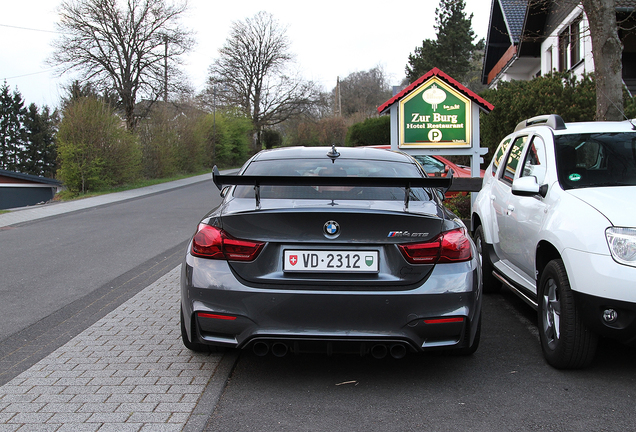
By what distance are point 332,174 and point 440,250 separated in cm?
118

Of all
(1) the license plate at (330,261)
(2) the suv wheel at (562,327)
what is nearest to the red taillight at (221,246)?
(1) the license plate at (330,261)

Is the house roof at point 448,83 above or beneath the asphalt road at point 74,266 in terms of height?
above

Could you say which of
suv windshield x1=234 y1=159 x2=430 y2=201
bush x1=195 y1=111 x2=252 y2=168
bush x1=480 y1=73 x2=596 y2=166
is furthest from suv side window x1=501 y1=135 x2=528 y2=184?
bush x1=195 y1=111 x2=252 y2=168

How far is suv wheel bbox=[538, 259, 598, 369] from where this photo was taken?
371 cm

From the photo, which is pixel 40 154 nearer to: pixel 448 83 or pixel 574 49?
pixel 574 49

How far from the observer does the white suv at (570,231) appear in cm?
345

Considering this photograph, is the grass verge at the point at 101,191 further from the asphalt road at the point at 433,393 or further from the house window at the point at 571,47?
the asphalt road at the point at 433,393

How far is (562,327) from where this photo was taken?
3785 millimetres

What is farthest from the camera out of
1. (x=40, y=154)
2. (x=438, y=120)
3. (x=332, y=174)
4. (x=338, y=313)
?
(x=40, y=154)

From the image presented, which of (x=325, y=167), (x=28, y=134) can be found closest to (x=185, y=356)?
(x=325, y=167)

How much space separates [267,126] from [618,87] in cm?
5047

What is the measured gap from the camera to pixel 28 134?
71.4 metres

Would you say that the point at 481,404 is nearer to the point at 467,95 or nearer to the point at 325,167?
the point at 325,167

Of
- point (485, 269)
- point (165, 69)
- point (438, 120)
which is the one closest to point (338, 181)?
point (485, 269)
